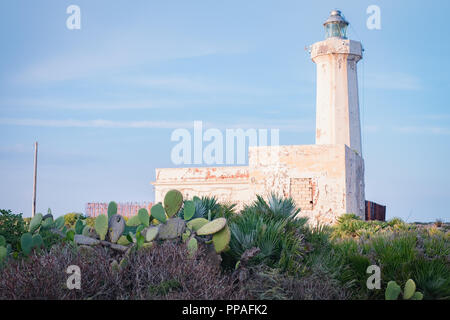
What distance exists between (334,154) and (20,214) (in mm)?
13985

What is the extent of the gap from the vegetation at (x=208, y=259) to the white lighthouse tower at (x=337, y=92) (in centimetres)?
1795

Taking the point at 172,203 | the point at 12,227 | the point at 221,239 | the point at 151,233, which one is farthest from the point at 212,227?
the point at 12,227

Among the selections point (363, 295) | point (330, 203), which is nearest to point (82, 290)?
point (363, 295)

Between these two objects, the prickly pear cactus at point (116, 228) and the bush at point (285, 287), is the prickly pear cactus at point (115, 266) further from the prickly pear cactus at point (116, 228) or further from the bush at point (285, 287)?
the bush at point (285, 287)

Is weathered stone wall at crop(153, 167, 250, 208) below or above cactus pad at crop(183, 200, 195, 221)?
above

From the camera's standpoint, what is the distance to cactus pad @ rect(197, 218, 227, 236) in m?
6.26

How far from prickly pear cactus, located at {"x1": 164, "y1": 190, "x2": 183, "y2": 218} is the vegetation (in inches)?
0.6

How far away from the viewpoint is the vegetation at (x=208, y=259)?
5535mm

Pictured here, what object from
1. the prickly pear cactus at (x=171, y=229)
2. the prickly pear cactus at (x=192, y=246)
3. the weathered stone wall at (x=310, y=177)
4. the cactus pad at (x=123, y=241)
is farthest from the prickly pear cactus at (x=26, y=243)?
the weathered stone wall at (x=310, y=177)

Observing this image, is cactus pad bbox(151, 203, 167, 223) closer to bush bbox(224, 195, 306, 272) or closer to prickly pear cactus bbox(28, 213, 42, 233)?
bush bbox(224, 195, 306, 272)

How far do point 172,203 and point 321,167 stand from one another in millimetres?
13751

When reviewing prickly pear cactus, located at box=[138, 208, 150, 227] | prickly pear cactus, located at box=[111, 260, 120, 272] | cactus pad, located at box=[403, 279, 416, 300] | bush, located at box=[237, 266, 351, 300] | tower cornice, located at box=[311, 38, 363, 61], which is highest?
tower cornice, located at box=[311, 38, 363, 61]

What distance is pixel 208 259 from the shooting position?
620 centimetres

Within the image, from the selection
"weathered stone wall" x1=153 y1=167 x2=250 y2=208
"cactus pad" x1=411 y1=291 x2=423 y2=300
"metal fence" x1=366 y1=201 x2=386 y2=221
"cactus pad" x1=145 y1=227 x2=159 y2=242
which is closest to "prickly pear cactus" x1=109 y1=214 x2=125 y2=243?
"cactus pad" x1=145 y1=227 x2=159 y2=242
